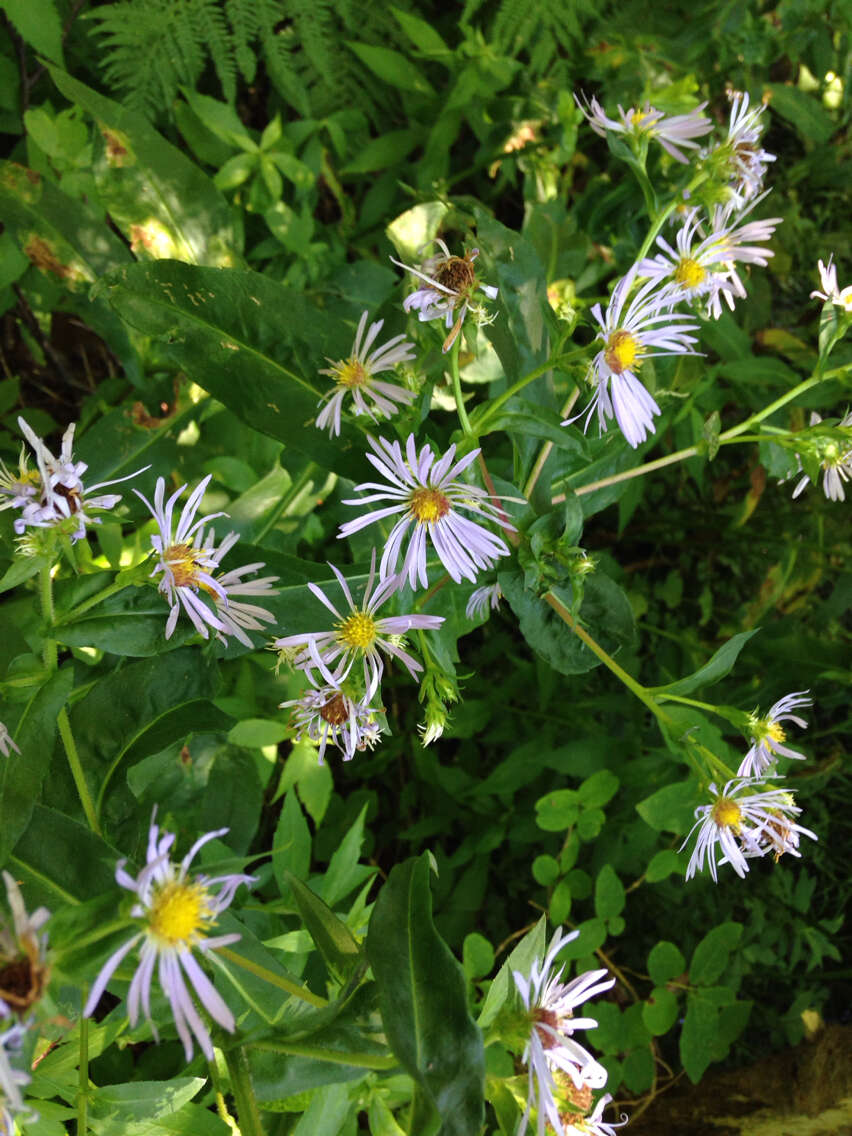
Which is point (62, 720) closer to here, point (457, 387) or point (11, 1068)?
point (11, 1068)

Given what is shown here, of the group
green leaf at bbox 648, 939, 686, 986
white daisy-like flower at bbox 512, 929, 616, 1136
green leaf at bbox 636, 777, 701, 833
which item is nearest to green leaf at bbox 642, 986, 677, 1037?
green leaf at bbox 648, 939, 686, 986

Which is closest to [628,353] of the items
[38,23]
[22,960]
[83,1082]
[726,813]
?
[726,813]

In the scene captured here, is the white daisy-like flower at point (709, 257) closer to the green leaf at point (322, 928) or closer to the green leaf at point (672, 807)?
the green leaf at point (672, 807)

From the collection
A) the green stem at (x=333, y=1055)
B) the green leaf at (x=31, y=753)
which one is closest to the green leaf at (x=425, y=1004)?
the green stem at (x=333, y=1055)

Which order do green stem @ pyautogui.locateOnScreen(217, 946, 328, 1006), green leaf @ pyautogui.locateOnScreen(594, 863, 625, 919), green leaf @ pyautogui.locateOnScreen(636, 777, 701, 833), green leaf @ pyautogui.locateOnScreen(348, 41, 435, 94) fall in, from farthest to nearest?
green leaf @ pyautogui.locateOnScreen(348, 41, 435, 94), green leaf @ pyautogui.locateOnScreen(594, 863, 625, 919), green leaf @ pyautogui.locateOnScreen(636, 777, 701, 833), green stem @ pyautogui.locateOnScreen(217, 946, 328, 1006)

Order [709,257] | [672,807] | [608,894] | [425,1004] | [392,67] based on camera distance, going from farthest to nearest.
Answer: [392,67] → [608,894] → [672,807] → [709,257] → [425,1004]

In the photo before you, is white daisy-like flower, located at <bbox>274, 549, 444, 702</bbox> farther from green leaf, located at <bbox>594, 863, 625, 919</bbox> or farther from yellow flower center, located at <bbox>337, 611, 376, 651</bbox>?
green leaf, located at <bbox>594, 863, 625, 919</bbox>
